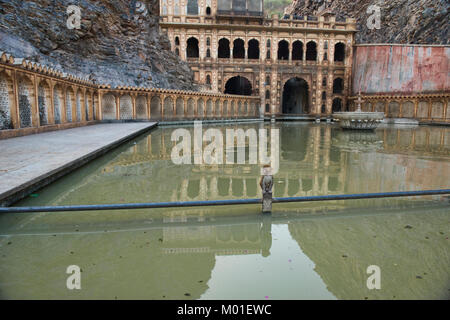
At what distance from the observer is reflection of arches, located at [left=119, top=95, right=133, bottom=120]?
21069 mm

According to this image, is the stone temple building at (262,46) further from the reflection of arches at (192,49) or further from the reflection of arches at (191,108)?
the reflection of arches at (191,108)

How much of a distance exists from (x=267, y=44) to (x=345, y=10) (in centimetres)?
1826

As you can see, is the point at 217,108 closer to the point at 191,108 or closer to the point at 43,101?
the point at 191,108

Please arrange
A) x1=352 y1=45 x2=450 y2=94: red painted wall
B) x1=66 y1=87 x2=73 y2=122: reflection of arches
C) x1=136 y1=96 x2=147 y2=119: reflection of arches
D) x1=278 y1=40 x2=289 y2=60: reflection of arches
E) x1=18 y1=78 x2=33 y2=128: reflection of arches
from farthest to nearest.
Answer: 1. x1=278 y1=40 x2=289 y2=60: reflection of arches
2. x1=352 y1=45 x2=450 y2=94: red painted wall
3. x1=136 y1=96 x2=147 y2=119: reflection of arches
4. x1=66 y1=87 x2=73 y2=122: reflection of arches
5. x1=18 y1=78 x2=33 y2=128: reflection of arches

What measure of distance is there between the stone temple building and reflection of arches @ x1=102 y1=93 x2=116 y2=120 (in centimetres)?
1636

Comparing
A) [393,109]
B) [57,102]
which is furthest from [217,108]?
[393,109]

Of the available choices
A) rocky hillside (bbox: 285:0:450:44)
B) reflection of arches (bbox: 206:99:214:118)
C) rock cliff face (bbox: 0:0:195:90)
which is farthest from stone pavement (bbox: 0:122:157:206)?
rocky hillside (bbox: 285:0:450:44)

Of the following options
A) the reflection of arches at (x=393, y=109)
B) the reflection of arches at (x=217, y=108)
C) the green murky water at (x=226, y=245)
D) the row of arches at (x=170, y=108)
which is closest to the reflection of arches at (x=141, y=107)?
the row of arches at (x=170, y=108)

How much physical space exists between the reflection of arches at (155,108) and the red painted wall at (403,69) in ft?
83.7

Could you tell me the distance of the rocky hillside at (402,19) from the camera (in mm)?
34188

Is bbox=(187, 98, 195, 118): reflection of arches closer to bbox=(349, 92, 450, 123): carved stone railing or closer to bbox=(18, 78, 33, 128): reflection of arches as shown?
bbox=(18, 78, 33, 128): reflection of arches

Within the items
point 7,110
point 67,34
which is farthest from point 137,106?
point 7,110

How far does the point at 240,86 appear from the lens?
140 feet

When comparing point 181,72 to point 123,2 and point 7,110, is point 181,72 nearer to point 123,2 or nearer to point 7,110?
point 123,2
